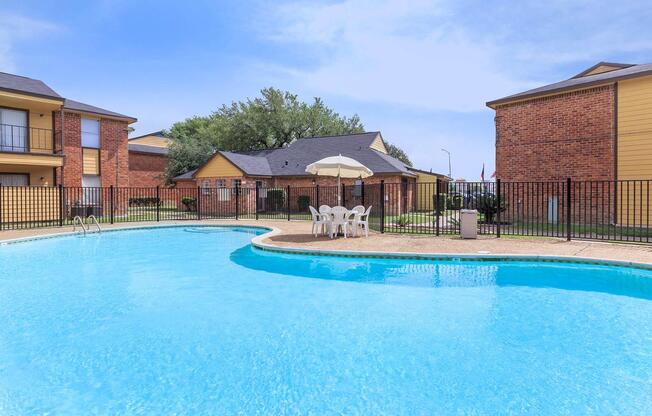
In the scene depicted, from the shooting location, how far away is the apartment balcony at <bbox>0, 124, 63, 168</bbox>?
17289mm

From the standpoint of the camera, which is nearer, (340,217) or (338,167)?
(340,217)

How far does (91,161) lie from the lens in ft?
70.6

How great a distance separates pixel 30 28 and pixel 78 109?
569 cm

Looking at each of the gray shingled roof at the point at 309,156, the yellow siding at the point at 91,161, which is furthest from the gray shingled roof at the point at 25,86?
the gray shingled roof at the point at 309,156

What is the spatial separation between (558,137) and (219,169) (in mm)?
19612

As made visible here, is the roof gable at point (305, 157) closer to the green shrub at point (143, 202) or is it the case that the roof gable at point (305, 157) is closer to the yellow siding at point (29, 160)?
the green shrub at point (143, 202)

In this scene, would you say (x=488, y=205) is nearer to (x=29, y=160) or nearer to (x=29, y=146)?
(x=29, y=160)

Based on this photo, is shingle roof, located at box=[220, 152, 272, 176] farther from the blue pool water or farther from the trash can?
the blue pool water

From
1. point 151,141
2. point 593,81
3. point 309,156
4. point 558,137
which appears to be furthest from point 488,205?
point 151,141

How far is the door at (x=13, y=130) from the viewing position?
18.4 metres

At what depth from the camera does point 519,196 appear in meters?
16.7

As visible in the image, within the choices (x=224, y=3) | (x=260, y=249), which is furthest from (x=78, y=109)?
(x=260, y=249)

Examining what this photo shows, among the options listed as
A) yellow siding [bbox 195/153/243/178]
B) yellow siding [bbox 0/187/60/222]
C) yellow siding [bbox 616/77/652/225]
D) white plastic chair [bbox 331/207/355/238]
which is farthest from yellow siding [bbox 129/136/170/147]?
yellow siding [bbox 616/77/652/225]

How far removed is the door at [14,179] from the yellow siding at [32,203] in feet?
4.08
